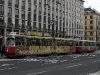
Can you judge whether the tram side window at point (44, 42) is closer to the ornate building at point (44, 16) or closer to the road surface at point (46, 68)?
the road surface at point (46, 68)

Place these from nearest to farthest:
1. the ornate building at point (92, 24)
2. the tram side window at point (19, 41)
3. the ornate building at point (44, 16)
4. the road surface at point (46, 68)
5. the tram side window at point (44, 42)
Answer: the road surface at point (46, 68) → the tram side window at point (19, 41) → the tram side window at point (44, 42) → the ornate building at point (44, 16) → the ornate building at point (92, 24)

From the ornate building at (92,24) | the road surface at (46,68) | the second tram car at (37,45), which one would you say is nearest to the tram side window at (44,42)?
the second tram car at (37,45)

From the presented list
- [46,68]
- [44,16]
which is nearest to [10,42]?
[46,68]

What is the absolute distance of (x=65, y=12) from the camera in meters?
101

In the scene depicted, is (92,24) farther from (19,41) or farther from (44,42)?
(19,41)

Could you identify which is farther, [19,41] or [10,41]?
[19,41]

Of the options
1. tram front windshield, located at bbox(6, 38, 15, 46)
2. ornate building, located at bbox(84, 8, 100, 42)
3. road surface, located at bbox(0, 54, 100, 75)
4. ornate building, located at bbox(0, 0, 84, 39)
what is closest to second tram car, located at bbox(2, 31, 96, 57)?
tram front windshield, located at bbox(6, 38, 15, 46)

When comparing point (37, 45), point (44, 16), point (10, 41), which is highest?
point (44, 16)

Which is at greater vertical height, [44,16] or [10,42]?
A: [44,16]

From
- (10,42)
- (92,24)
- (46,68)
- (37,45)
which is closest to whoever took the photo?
(46,68)

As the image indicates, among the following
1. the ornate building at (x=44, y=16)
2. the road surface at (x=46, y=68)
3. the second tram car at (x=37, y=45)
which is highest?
the ornate building at (x=44, y=16)

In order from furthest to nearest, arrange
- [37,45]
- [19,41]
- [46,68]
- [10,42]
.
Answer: [37,45] < [19,41] < [10,42] < [46,68]

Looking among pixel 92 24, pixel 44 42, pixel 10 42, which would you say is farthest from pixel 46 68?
pixel 92 24

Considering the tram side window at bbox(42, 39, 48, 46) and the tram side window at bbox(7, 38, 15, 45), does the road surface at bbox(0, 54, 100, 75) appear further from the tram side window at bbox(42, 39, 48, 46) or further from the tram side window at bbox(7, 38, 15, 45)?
the tram side window at bbox(42, 39, 48, 46)
